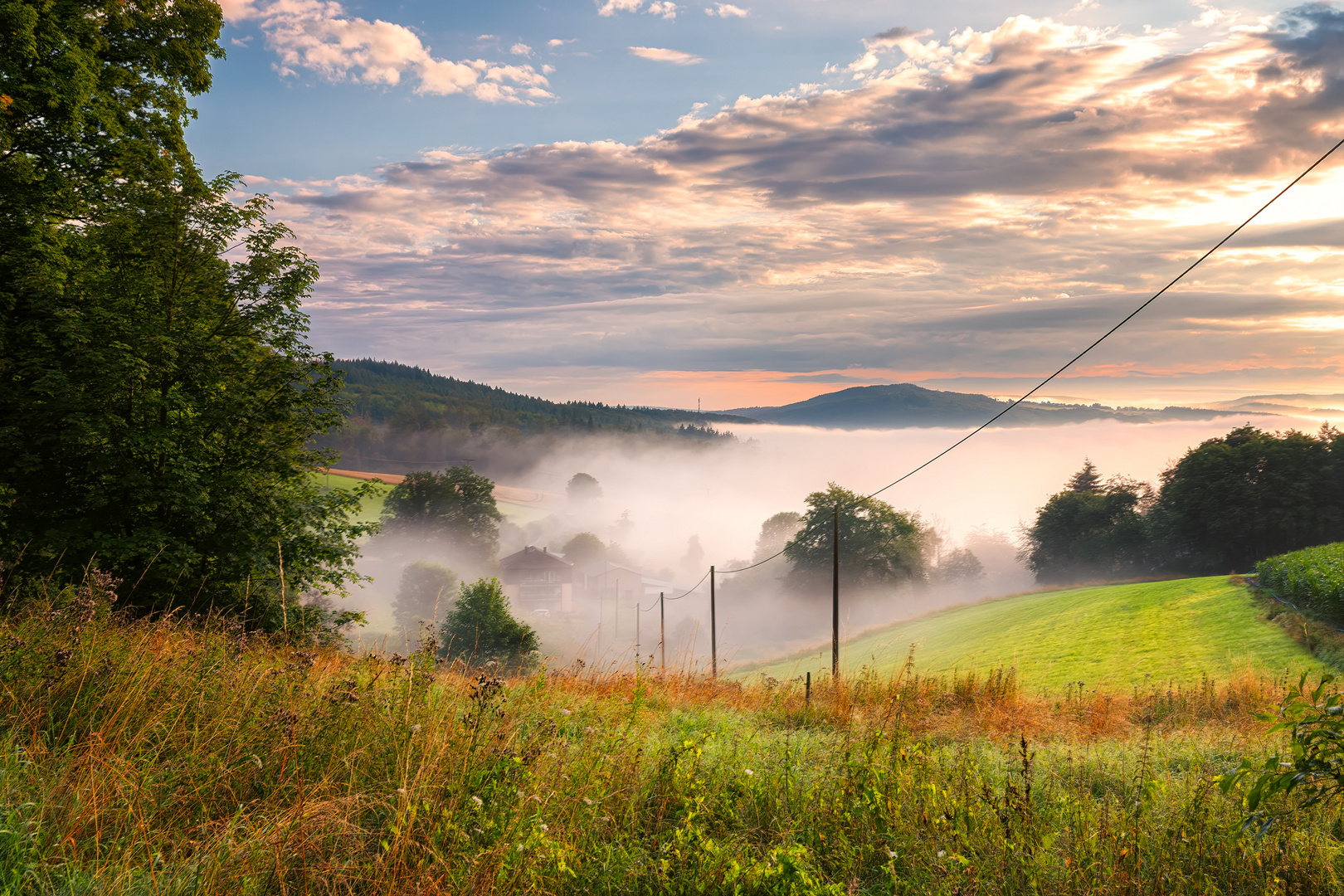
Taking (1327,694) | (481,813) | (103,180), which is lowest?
(481,813)

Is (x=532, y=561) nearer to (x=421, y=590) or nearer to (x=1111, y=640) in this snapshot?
(x=421, y=590)

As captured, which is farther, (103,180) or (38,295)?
(103,180)

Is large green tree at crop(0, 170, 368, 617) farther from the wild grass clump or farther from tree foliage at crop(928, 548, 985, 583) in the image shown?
tree foliage at crop(928, 548, 985, 583)

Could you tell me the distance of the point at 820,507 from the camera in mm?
69312

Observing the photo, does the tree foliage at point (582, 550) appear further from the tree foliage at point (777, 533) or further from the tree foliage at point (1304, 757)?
the tree foliage at point (1304, 757)

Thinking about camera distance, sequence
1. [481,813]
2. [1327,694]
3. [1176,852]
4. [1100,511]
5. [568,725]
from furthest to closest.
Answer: [1100,511] < [568,725] < [1176,852] < [481,813] < [1327,694]

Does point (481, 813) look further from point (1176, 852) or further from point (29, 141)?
point (29, 141)

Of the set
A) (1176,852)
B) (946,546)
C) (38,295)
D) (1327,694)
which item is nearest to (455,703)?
(1176,852)

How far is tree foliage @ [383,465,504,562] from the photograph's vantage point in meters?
67.8

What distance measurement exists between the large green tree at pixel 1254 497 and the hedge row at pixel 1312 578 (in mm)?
33189

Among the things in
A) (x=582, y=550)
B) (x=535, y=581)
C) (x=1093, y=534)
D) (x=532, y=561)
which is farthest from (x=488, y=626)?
(x=582, y=550)

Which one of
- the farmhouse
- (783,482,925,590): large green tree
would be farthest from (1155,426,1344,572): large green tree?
the farmhouse

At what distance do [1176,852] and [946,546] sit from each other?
130 metres

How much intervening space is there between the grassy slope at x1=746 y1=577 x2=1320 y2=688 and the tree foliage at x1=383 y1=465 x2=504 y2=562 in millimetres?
37185
